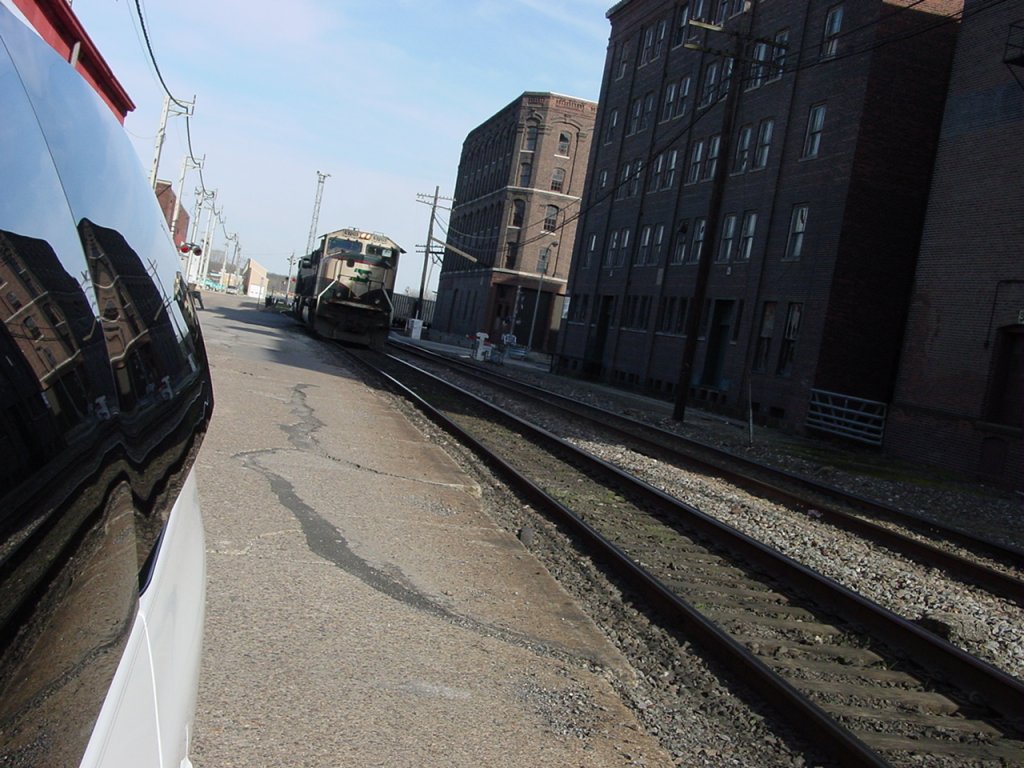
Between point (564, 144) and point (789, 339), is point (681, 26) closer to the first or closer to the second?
point (789, 339)

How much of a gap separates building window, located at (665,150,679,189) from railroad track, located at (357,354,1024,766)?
106 ft

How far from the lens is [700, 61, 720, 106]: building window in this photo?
3981cm

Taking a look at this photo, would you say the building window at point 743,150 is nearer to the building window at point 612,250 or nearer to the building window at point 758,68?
the building window at point 758,68

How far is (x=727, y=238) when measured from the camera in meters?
36.2

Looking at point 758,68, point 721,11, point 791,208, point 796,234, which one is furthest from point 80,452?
point 721,11

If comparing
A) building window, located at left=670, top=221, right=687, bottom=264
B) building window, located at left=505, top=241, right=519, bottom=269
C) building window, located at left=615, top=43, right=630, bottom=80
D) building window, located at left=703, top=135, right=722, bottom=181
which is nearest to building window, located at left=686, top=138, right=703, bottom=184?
building window, located at left=703, top=135, right=722, bottom=181

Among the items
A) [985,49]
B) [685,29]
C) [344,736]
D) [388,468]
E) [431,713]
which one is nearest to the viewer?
[344,736]

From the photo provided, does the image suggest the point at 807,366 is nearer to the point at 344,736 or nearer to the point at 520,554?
the point at 520,554

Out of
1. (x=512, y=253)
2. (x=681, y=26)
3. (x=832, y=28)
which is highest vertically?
(x=681, y=26)

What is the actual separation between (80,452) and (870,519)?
525 inches

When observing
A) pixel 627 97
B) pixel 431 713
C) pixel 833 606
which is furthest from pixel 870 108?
pixel 431 713

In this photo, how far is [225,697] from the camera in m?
4.46

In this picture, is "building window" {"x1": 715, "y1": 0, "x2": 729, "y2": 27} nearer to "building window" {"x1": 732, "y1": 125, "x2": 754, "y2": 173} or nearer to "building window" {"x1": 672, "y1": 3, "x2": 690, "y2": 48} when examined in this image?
"building window" {"x1": 672, "y1": 3, "x2": 690, "y2": 48}

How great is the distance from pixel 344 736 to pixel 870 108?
93.4ft
